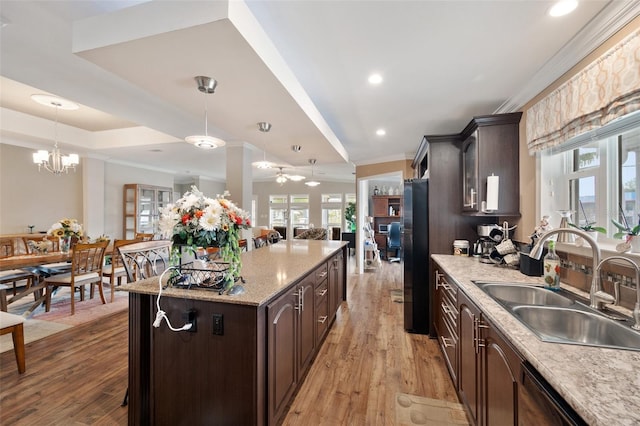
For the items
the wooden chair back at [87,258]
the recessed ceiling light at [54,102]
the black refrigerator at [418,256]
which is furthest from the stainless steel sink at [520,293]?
the recessed ceiling light at [54,102]

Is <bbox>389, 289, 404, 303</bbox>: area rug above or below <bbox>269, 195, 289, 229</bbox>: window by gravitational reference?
below

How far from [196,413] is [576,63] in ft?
11.1

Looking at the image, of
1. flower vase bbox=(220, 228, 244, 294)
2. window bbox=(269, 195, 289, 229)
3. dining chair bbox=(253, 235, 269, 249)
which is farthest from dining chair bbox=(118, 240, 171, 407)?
window bbox=(269, 195, 289, 229)

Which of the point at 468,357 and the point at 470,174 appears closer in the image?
the point at 468,357

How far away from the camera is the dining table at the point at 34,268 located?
3014 mm

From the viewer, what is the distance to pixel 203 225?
1.42 m

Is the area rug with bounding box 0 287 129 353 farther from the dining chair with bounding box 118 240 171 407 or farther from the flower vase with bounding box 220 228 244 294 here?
the flower vase with bounding box 220 228 244 294

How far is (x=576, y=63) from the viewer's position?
188 centimetres

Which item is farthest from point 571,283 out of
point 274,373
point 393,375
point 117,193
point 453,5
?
point 117,193

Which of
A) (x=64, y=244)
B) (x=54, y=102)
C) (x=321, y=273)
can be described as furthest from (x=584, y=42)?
(x=64, y=244)

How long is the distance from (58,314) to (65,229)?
1189 millimetres

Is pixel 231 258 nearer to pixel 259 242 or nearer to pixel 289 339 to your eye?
pixel 289 339

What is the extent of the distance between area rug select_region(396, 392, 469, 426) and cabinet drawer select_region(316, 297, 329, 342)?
857 mm

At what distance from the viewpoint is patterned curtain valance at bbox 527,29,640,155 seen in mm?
1369
